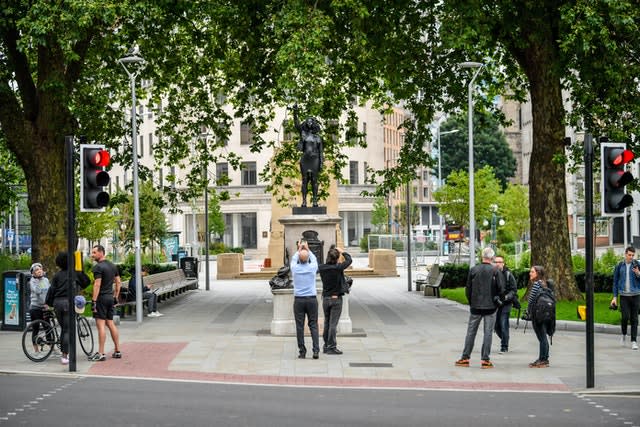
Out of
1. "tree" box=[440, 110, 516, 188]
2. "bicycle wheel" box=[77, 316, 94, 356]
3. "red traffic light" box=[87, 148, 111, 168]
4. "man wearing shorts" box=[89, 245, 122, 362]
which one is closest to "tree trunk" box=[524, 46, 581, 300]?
"bicycle wheel" box=[77, 316, 94, 356]

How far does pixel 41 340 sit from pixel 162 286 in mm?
17210

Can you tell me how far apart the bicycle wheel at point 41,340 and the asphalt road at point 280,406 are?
264 cm

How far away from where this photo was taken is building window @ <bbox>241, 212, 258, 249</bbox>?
98438 millimetres

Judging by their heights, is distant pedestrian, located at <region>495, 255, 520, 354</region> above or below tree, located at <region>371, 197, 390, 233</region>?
below

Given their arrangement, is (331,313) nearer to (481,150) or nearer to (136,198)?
(136,198)

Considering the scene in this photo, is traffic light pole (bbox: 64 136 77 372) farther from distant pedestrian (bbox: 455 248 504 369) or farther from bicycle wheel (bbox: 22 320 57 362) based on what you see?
distant pedestrian (bbox: 455 248 504 369)

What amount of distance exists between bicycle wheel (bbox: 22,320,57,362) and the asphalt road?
2.64m

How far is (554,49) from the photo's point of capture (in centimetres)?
2839

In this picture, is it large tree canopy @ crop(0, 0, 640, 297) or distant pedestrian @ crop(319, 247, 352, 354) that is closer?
distant pedestrian @ crop(319, 247, 352, 354)

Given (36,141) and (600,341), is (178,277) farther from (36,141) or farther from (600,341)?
(600,341)

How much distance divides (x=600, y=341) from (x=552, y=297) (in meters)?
4.43

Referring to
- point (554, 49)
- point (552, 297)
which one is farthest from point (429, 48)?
point (552, 297)

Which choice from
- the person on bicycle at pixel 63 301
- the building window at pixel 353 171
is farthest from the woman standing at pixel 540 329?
the building window at pixel 353 171

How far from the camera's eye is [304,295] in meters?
18.6
